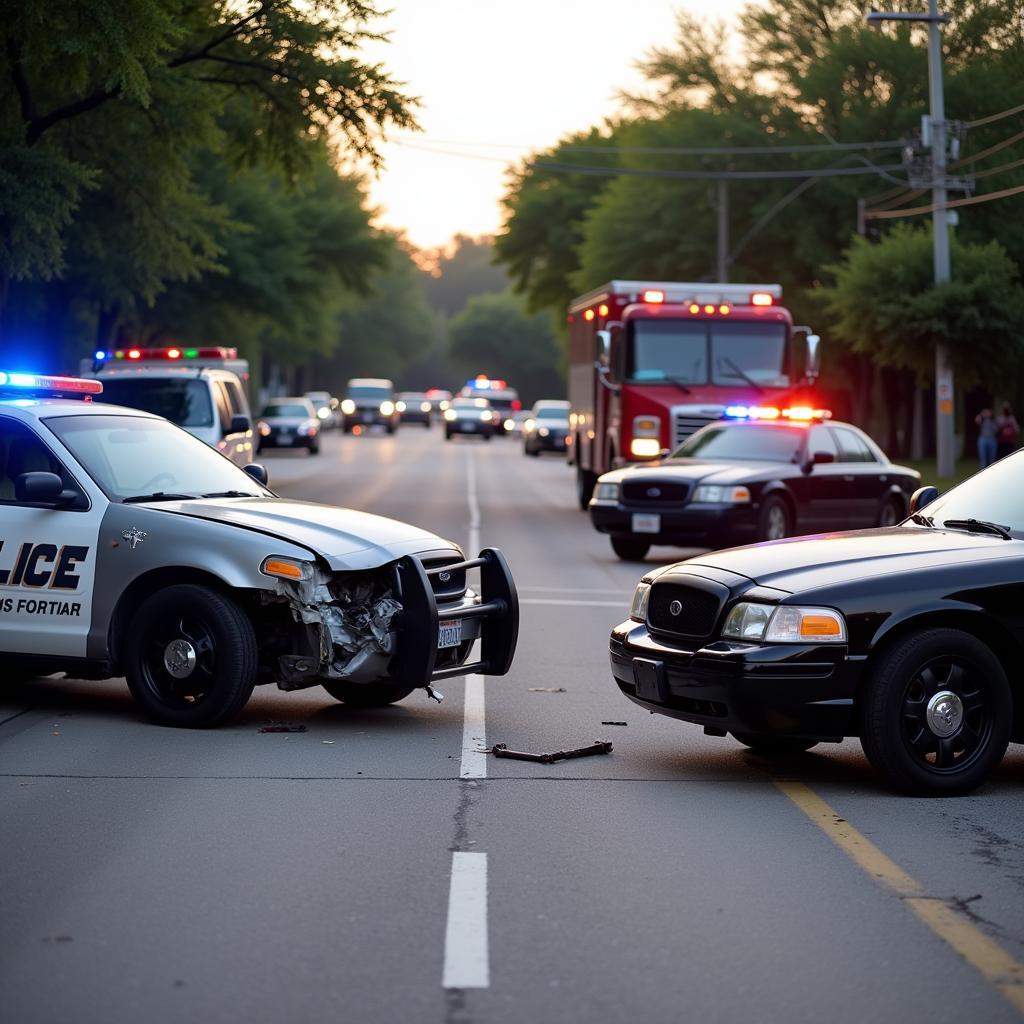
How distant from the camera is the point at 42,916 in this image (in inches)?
232

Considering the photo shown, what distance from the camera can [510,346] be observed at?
517 feet

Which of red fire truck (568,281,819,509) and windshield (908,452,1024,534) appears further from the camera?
red fire truck (568,281,819,509)

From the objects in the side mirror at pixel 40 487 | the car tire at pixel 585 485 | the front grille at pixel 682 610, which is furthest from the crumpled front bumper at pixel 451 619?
the car tire at pixel 585 485

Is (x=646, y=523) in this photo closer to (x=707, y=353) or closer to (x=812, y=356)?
(x=812, y=356)

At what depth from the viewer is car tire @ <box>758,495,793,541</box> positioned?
19.8 metres

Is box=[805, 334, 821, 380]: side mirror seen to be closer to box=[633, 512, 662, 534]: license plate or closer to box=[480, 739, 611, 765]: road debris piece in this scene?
box=[633, 512, 662, 534]: license plate

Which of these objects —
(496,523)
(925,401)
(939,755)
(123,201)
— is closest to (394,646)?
(939,755)

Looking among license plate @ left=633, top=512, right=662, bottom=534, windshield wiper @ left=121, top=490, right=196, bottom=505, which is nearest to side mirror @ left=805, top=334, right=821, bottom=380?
license plate @ left=633, top=512, right=662, bottom=534

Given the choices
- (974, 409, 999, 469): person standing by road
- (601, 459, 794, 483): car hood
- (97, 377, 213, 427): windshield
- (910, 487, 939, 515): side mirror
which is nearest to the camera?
(910, 487, 939, 515): side mirror

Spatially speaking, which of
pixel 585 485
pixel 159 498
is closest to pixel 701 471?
pixel 585 485

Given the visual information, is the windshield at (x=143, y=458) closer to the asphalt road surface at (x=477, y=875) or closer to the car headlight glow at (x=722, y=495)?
the asphalt road surface at (x=477, y=875)

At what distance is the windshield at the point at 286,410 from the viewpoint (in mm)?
55006

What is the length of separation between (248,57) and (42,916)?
22129 mm

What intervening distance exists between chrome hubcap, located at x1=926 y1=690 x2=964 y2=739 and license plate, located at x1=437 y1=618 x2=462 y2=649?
8.80 feet
